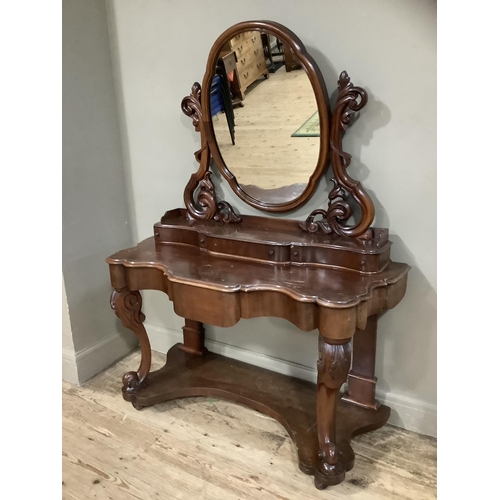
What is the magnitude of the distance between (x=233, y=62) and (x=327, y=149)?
20.8 inches

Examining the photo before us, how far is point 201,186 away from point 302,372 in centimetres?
97

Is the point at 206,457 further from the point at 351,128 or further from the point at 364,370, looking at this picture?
the point at 351,128

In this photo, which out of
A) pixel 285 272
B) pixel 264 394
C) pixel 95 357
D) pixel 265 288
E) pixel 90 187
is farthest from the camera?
pixel 95 357

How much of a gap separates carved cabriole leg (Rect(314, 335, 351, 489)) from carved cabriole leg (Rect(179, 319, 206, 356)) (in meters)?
0.89

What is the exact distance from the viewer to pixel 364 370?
6.19 feet

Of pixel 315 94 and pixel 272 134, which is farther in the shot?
pixel 272 134

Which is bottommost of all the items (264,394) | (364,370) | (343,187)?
(264,394)

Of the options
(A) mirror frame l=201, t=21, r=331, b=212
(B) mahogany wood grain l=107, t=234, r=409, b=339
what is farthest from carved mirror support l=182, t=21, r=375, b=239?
(B) mahogany wood grain l=107, t=234, r=409, b=339

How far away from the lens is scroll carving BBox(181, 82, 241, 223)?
196 cm

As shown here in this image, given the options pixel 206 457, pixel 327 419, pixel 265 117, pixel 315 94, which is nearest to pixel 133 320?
pixel 206 457

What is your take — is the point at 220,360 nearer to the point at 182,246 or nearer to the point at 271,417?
the point at 271,417

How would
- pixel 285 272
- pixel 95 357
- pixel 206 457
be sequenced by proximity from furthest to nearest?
pixel 95 357, pixel 206 457, pixel 285 272

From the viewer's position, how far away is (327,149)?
1.70 metres
